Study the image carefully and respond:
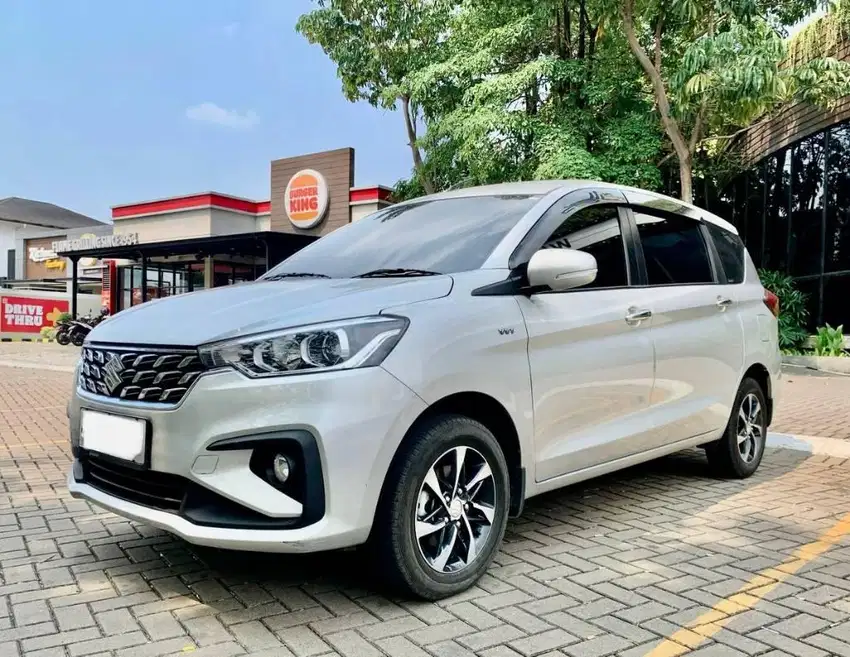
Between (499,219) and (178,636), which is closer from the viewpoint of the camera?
(178,636)

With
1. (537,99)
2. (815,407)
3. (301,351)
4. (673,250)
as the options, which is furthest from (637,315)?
(537,99)

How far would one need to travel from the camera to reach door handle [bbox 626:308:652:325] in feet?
13.2

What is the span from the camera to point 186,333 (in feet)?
9.45

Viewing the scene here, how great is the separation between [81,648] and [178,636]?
0.32 m

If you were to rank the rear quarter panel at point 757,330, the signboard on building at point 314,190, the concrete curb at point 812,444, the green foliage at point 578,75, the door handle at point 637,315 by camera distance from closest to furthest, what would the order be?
the door handle at point 637,315 → the rear quarter panel at point 757,330 → the concrete curb at point 812,444 → the green foliage at point 578,75 → the signboard on building at point 314,190

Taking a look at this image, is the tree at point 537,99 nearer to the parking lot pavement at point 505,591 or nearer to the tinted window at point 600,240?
the tinted window at point 600,240

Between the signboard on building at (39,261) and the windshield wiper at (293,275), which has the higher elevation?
the signboard on building at (39,261)

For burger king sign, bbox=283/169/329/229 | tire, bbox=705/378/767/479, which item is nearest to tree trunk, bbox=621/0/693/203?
tire, bbox=705/378/767/479

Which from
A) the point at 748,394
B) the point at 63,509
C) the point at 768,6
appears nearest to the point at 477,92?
the point at 768,6

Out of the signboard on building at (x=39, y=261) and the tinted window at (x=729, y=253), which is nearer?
the tinted window at (x=729, y=253)

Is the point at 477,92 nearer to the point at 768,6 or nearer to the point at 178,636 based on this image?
the point at 768,6

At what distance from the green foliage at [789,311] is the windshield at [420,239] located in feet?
41.9

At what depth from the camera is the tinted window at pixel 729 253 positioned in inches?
204

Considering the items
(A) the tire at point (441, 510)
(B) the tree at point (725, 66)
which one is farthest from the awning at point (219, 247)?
(A) the tire at point (441, 510)
